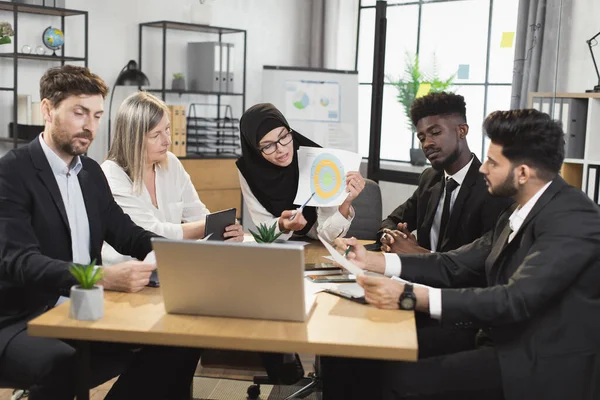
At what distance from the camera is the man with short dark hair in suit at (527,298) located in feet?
6.51

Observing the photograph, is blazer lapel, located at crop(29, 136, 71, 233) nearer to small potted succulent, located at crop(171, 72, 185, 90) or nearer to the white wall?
the white wall

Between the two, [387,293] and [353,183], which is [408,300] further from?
[353,183]

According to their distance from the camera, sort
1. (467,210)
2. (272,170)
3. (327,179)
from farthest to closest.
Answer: (272,170) → (327,179) → (467,210)

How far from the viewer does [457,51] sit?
247 inches

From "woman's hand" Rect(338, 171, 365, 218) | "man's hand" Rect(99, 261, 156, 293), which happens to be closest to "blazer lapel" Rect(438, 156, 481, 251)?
"woman's hand" Rect(338, 171, 365, 218)

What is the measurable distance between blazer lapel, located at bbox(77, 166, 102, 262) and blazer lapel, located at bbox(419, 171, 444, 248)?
4.50ft

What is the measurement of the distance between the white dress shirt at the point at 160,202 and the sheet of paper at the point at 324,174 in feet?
Result: 1.74

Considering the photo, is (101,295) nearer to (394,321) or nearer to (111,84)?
(394,321)

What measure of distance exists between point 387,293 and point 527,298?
0.37 m

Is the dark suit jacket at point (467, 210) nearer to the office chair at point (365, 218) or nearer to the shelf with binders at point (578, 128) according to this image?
the office chair at point (365, 218)

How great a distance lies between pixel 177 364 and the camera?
2.55m

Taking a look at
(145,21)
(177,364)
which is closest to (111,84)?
(145,21)

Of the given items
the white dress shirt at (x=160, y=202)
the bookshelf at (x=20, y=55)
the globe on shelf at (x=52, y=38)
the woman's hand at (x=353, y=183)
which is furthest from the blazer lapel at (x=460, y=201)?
the globe on shelf at (x=52, y=38)

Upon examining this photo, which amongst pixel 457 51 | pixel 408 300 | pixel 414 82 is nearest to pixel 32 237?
pixel 408 300
